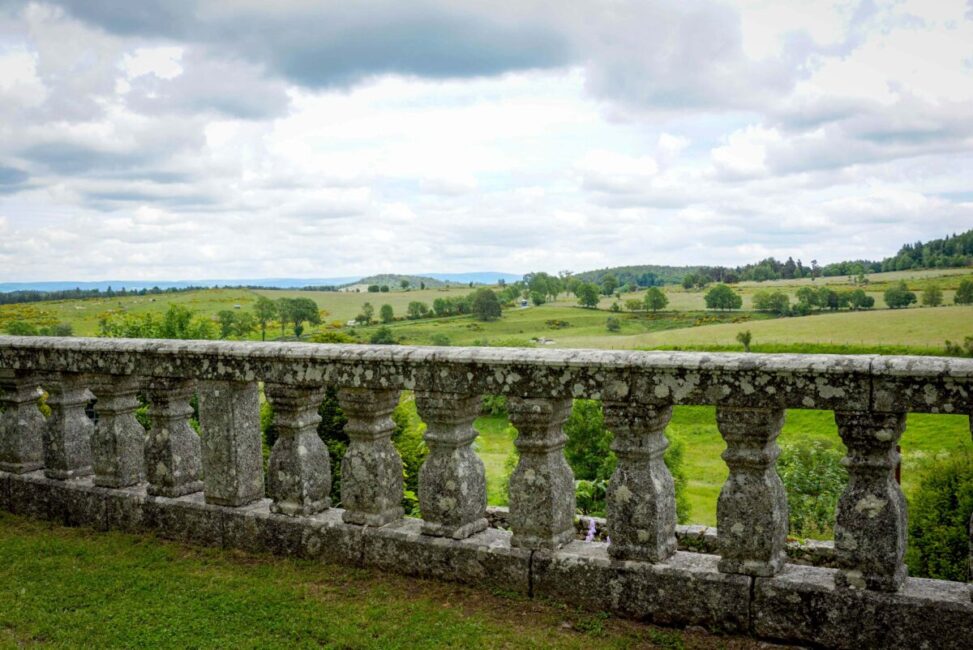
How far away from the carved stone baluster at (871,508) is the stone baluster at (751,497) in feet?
1.08

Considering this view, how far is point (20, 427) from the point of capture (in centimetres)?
741

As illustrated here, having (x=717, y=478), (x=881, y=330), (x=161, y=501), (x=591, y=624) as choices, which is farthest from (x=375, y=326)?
(x=591, y=624)

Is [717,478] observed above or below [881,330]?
below

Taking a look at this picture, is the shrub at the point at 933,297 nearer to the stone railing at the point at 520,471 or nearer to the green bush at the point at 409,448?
the green bush at the point at 409,448

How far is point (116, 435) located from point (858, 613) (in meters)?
5.82

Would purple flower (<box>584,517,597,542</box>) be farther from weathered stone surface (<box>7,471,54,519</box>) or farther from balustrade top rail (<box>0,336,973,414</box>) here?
weathered stone surface (<box>7,471,54,519</box>)

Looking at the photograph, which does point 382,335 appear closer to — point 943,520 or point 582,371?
point 943,520

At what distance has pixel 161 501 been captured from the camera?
650 centimetres

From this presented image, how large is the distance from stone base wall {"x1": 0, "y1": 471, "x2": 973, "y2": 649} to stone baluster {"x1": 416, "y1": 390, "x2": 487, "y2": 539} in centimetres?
12

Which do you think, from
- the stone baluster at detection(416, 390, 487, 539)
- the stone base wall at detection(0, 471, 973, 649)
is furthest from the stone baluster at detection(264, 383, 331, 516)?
the stone baluster at detection(416, 390, 487, 539)

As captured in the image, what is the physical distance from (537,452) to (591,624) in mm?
1053

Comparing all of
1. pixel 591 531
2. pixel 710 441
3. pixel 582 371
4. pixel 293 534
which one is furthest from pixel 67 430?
pixel 710 441

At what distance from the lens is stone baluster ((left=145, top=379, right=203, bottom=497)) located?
6336 millimetres

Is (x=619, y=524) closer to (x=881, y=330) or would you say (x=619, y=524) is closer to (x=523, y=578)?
(x=523, y=578)
